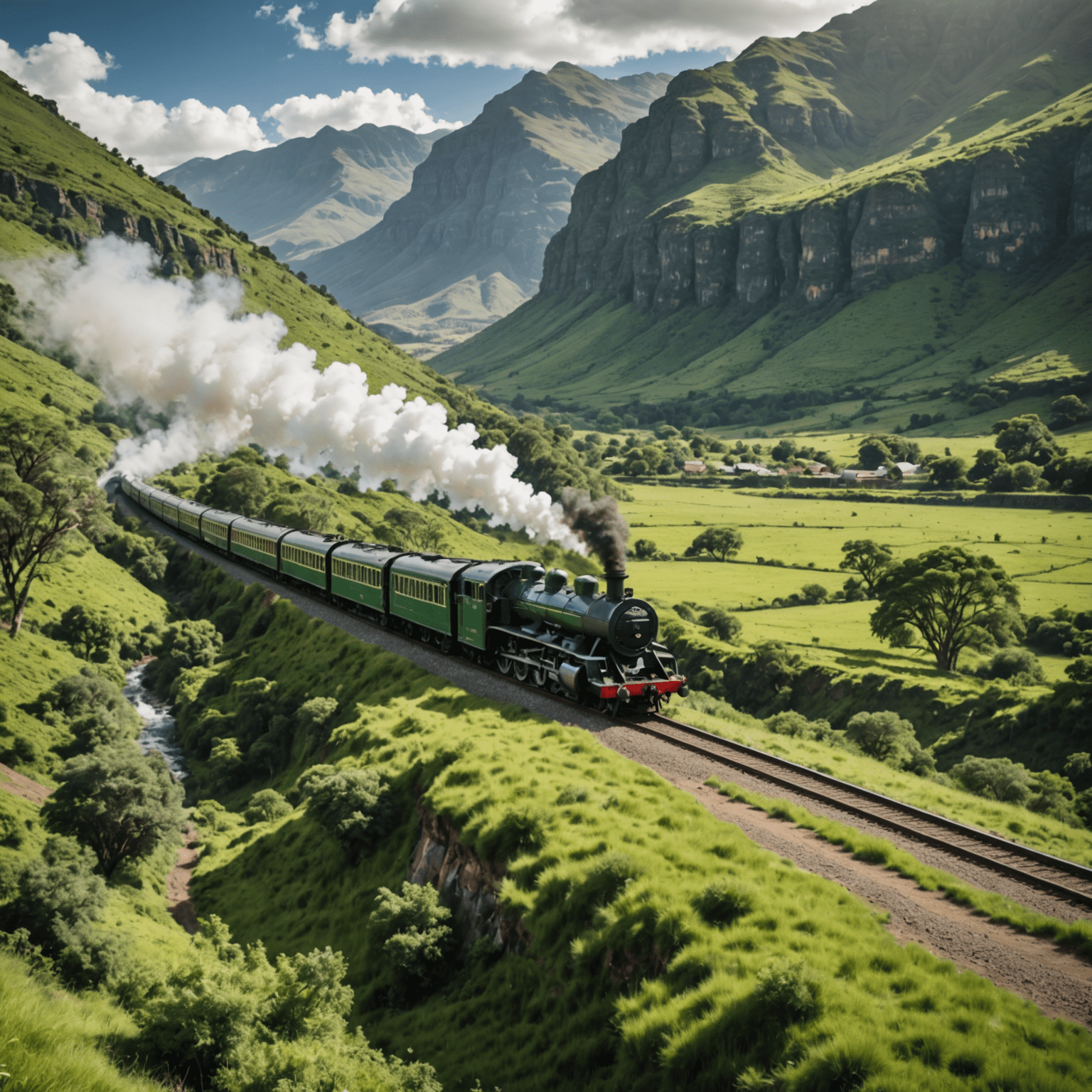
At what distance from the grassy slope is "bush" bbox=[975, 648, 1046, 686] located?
5014 centimetres

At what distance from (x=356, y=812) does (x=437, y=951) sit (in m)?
6.34

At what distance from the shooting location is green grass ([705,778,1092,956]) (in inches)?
523

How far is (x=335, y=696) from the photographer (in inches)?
1382

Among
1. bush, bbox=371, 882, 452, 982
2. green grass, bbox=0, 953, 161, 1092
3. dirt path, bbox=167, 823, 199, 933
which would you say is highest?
green grass, bbox=0, 953, 161, 1092

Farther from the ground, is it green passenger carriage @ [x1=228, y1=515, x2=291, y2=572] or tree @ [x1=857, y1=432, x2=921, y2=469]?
tree @ [x1=857, y1=432, x2=921, y2=469]

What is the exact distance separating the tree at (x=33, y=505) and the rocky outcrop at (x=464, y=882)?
37.2 m

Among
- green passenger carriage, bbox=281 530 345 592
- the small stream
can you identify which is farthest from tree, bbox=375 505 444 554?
the small stream

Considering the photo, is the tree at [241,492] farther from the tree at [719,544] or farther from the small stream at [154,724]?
the tree at [719,544]

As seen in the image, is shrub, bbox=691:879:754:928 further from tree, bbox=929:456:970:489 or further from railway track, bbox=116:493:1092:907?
tree, bbox=929:456:970:489

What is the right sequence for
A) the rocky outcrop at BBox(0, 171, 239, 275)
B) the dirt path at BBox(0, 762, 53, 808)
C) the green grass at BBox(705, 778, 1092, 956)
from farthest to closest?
the rocky outcrop at BBox(0, 171, 239, 275) < the dirt path at BBox(0, 762, 53, 808) < the green grass at BBox(705, 778, 1092, 956)

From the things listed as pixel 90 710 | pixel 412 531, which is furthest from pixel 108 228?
pixel 90 710

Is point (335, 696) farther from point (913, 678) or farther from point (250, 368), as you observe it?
point (913, 678)

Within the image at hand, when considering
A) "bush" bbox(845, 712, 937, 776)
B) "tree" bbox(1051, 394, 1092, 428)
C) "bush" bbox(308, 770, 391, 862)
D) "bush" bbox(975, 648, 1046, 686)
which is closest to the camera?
"bush" bbox(308, 770, 391, 862)

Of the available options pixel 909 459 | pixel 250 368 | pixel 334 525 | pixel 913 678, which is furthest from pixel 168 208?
pixel 913 678
